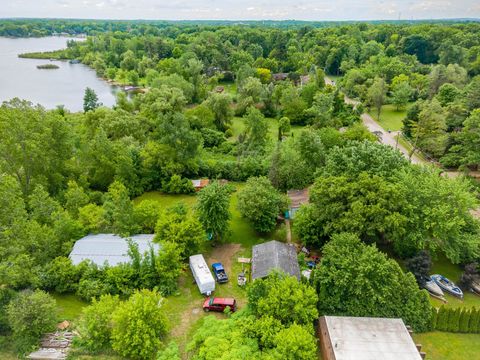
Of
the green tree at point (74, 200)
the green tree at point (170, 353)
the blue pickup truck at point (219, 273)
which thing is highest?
the green tree at point (74, 200)

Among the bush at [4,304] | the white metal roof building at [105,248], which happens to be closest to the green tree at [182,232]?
the white metal roof building at [105,248]

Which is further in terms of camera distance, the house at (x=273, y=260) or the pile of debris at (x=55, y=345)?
the house at (x=273, y=260)

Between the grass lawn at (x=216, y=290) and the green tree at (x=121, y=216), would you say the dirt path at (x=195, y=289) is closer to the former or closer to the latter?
the grass lawn at (x=216, y=290)

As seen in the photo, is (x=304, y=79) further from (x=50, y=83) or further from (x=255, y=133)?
(x=50, y=83)

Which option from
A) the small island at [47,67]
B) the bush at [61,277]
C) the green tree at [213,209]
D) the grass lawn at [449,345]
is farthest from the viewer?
the small island at [47,67]

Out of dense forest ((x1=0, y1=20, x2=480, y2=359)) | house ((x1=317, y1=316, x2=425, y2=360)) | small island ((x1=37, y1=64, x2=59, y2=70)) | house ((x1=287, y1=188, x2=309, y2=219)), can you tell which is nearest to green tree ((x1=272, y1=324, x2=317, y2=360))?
dense forest ((x1=0, y1=20, x2=480, y2=359))

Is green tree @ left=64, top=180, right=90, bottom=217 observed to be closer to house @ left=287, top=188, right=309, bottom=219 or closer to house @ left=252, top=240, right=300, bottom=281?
house @ left=252, top=240, right=300, bottom=281
